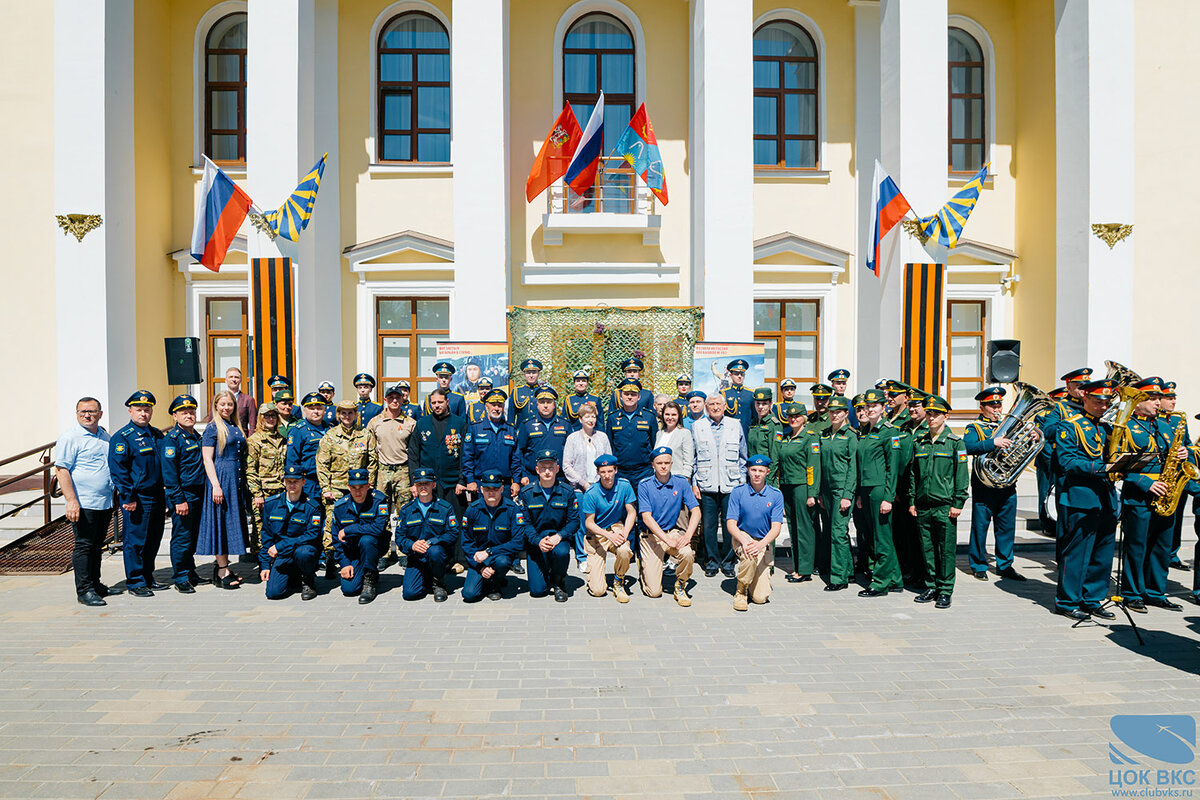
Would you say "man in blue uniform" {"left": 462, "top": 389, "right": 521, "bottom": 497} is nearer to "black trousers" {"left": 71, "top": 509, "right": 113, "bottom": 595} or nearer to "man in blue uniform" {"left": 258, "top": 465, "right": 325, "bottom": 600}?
"man in blue uniform" {"left": 258, "top": 465, "right": 325, "bottom": 600}

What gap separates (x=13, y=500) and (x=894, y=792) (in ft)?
39.6

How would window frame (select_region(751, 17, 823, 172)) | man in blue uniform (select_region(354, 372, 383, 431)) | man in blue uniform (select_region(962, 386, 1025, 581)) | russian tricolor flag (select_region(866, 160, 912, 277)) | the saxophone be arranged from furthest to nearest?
window frame (select_region(751, 17, 823, 172)) → russian tricolor flag (select_region(866, 160, 912, 277)) → man in blue uniform (select_region(354, 372, 383, 431)) → man in blue uniform (select_region(962, 386, 1025, 581)) → the saxophone

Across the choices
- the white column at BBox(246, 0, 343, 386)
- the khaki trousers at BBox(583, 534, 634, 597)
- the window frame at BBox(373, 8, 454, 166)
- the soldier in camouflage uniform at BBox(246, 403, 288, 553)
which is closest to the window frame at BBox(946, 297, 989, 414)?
the khaki trousers at BBox(583, 534, 634, 597)

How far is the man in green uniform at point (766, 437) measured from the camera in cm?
765

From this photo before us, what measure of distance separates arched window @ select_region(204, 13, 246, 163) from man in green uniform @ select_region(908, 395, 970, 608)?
497 inches

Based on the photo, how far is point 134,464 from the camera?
271 inches

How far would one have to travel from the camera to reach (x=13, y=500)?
1028cm

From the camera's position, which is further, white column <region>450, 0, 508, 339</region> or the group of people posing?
white column <region>450, 0, 508, 339</region>

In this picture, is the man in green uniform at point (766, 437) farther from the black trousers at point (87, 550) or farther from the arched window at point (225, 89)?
the arched window at point (225, 89)

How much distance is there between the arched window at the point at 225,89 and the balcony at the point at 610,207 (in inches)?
232

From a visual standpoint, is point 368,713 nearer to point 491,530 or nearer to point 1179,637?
point 491,530

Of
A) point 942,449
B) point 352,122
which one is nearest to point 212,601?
point 942,449

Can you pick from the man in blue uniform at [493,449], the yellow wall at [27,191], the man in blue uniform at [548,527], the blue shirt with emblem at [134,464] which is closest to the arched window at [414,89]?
the yellow wall at [27,191]

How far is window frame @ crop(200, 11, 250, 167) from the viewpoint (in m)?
13.1
